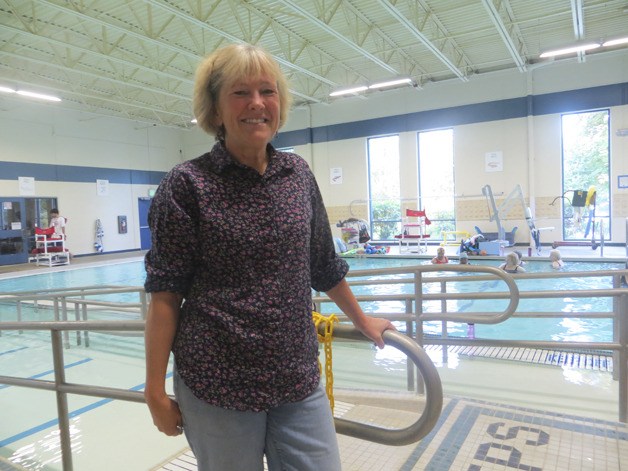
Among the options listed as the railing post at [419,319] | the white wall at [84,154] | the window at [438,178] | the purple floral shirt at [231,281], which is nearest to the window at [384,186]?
the window at [438,178]

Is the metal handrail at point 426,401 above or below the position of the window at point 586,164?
below

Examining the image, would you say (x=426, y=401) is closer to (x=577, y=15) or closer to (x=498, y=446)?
(x=498, y=446)

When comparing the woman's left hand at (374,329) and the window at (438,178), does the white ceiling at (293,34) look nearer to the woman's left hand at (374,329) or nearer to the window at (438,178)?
the window at (438,178)

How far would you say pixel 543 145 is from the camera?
1382 cm

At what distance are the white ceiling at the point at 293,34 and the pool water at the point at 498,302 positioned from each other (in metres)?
5.19

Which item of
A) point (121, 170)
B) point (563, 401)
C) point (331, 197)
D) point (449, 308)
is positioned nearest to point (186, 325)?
point (563, 401)

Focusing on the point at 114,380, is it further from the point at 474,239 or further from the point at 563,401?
the point at 474,239

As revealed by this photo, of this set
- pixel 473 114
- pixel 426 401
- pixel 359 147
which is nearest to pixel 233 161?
pixel 426 401

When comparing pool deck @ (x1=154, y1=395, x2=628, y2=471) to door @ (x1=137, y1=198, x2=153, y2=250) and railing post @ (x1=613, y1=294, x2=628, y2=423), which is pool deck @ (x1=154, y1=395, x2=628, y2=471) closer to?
railing post @ (x1=613, y1=294, x2=628, y2=423)

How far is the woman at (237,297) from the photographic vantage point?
100cm

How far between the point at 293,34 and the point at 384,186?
279 inches

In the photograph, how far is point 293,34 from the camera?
Result: 11391mm

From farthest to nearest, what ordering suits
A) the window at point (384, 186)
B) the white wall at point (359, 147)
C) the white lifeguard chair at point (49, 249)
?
the window at point (384, 186), the white lifeguard chair at point (49, 249), the white wall at point (359, 147)

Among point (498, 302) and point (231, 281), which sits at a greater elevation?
point (231, 281)
